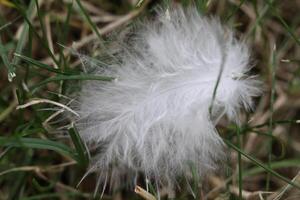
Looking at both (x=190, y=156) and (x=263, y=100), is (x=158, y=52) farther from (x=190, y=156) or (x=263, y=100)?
(x=263, y=100)

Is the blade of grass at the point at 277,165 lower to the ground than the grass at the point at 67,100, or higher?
lower

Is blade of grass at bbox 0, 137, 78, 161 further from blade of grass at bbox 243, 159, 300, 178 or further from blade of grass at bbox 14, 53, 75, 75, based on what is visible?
blade of grass at bbox 243, 159, 300, 178

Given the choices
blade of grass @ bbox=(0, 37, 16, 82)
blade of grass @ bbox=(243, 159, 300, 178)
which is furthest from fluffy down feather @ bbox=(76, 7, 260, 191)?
blade of grass @ bbox=(243, 159, 300, 178)

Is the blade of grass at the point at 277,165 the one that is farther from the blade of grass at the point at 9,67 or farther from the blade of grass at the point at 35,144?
the blade of grass at the point at 9,67

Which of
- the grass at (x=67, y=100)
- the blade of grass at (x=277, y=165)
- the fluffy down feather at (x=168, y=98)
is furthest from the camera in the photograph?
the blade of grass at (x=277, y=165)

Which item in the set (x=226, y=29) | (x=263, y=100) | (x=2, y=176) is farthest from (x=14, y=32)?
(x=263, y=100)

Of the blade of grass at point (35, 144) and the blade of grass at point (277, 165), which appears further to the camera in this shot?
the blade of grass at point (277, 165)

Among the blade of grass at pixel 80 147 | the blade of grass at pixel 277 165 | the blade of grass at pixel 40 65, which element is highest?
the blade of grass at pixel 40 65

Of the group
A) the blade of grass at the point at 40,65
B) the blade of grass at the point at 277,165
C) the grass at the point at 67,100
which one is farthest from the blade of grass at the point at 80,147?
the blade of grass at the point at 277,165
